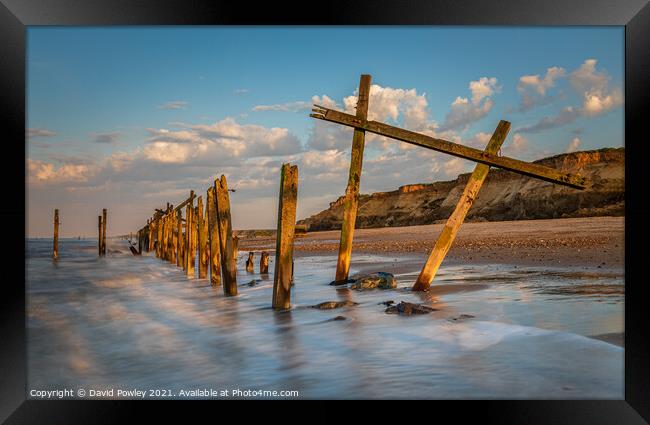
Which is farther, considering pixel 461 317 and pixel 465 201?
pixel 465 201

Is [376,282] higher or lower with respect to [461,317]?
higher

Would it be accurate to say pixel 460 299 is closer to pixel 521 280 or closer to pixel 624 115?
pixel 521 280

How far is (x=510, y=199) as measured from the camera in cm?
5641

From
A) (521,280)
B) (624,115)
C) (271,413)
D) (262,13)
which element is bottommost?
(271,413)

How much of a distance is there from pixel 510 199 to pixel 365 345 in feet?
Result: 173

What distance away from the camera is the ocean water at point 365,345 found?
579cm

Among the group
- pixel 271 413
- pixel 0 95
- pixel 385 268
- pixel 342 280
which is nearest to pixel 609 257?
pixel 385 268

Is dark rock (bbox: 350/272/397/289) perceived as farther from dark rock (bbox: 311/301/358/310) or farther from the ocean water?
dark rock (bbox: 311/301/358/310)

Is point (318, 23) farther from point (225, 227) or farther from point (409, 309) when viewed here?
point (225, 227)

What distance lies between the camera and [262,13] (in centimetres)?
589

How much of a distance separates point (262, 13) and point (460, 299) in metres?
5.70

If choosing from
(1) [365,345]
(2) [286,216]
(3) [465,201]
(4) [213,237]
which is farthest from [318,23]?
(4) [213,237]

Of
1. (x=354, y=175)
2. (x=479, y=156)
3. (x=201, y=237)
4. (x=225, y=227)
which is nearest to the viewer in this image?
(x=479, y=156)

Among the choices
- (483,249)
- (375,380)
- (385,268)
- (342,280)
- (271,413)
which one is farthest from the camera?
(483,249)
